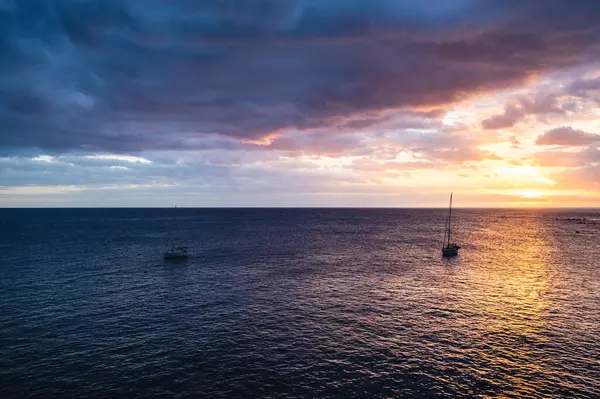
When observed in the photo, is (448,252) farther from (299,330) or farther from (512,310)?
(299,330)

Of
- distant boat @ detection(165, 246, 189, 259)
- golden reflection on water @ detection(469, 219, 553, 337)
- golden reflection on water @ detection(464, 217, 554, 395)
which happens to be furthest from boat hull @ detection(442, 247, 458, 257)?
distant boat @ detection(165, 246, 189, 259)

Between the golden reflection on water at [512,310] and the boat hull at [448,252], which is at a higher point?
the boat hull at [448,252]

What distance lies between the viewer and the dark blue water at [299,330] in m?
40.3

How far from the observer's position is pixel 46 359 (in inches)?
1790

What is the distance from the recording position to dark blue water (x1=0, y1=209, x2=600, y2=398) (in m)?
40.3

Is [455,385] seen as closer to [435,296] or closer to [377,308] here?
[377,308]

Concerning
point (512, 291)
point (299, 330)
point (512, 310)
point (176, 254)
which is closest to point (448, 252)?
point (512, 291)

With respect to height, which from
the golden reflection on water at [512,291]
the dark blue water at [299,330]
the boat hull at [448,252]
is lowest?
the dark blue water at [299,330]

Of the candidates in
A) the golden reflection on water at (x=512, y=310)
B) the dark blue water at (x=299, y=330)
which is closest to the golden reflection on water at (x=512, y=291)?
the golden reflection on water at (x=512, y=310)

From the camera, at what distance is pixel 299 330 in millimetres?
55438

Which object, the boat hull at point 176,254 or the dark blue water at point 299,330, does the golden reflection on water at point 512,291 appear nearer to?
the dark blue water at point 299,330

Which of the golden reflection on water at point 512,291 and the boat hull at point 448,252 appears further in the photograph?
the boat hull at point 448,252

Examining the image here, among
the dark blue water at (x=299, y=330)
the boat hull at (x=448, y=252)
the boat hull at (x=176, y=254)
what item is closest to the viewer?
the dark blue water at (x=299, y=330)

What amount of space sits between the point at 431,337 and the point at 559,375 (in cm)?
1517
